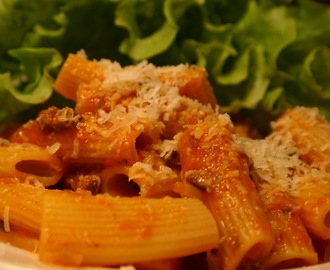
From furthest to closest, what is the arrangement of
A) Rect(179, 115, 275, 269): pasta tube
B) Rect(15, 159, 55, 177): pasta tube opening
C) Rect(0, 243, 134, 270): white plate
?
Rect(15, 159, 55, 177): pasta tube opening
Rect(179, 115, 275, 269): pasta tube
Rect(0, 243, 134, 270): white plate

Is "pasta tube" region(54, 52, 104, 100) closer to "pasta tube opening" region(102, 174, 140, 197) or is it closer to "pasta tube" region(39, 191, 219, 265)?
"pasta tube opening" region(102, 174, 140, 197)

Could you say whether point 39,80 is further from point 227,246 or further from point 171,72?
point 227,246

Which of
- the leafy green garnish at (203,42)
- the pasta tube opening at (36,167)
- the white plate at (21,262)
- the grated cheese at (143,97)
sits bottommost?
the leafy green garnish at (203,42)

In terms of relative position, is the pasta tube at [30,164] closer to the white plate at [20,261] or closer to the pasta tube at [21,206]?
the pasta tube at [21,206]

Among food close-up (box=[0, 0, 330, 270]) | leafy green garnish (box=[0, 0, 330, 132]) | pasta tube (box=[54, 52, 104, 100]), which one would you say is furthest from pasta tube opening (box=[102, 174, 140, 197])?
leafy green garnish (box=[0, 0, 330, 132])

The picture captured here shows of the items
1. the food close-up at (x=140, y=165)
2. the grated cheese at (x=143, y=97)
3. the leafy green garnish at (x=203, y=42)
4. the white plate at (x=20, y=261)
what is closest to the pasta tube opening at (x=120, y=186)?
the food close-up at (x=140, y=165)
